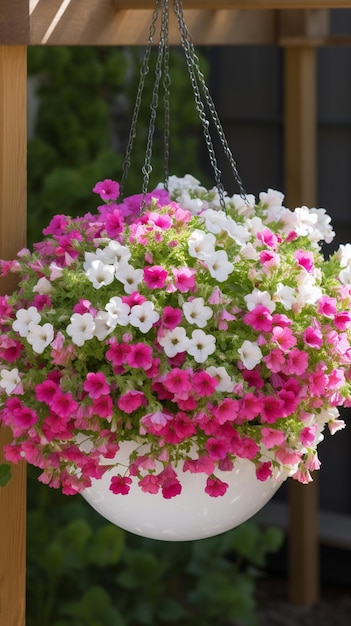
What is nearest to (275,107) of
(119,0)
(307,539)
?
(307,539)

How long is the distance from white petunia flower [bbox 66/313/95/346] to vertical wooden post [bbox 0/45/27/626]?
286 millimetres

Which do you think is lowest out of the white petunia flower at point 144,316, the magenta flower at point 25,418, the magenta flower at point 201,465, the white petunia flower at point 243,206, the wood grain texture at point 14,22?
the magenta flower at point 201,465

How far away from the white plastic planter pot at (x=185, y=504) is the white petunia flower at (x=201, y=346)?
173 mm

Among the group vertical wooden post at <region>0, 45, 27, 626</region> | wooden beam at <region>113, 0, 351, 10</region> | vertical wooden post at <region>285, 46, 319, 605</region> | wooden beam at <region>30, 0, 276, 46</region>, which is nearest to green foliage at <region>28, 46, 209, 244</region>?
vertical wooden post at <region>285, 46, 319, 605</region>

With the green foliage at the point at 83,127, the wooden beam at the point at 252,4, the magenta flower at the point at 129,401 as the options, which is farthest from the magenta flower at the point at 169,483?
the green foliage at the point at 83,127

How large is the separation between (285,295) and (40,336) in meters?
0.33

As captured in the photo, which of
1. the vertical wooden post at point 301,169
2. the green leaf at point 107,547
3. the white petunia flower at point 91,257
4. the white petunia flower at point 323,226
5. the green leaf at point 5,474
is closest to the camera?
the white petunia flower at point 91,257

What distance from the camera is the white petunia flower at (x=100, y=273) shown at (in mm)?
1396

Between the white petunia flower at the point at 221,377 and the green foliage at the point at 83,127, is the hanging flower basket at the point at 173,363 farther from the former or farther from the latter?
the green foliage at the point at 83,127

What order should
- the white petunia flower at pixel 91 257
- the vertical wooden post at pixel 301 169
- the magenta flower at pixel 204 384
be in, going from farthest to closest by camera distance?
the vertical wooden post at pixel 301 169, the white petunia flower at pixel 91 257, the magenta flower at pixel 204 384

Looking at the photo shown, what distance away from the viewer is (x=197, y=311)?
4.56ft

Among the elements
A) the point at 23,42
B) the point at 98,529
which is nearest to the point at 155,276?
the point at 23,42

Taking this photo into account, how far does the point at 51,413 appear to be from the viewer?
1.39m

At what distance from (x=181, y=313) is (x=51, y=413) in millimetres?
218
